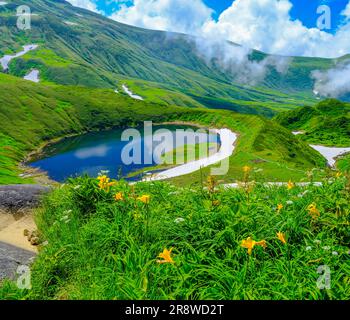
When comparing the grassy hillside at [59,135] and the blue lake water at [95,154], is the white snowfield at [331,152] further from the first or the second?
the blue lake water at [95,154]

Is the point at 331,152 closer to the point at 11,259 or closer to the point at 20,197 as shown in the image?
the point at 20,197

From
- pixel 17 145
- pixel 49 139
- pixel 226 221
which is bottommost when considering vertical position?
pixel 226 221

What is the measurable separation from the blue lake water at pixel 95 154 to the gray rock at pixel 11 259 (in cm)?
7719

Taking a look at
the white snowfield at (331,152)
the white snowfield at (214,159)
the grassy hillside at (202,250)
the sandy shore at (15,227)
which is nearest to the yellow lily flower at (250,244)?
the grassy hillside at (202,250)

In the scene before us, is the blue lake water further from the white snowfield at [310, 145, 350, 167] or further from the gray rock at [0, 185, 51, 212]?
the gray rock at [0, 185, 51, 212]

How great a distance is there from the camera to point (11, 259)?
36.4 feet

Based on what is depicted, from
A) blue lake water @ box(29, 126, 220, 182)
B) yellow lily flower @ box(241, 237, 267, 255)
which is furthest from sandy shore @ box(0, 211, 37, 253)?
blue lake water @ box(29, 126, 220, 182)

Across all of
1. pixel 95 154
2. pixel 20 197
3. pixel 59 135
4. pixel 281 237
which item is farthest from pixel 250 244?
pixel 59 135

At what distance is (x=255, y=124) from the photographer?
176750mm

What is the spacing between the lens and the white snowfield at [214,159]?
102 metres

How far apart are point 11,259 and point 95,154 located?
12857cm

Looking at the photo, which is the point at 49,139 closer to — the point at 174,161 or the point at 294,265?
the point at 174,161
